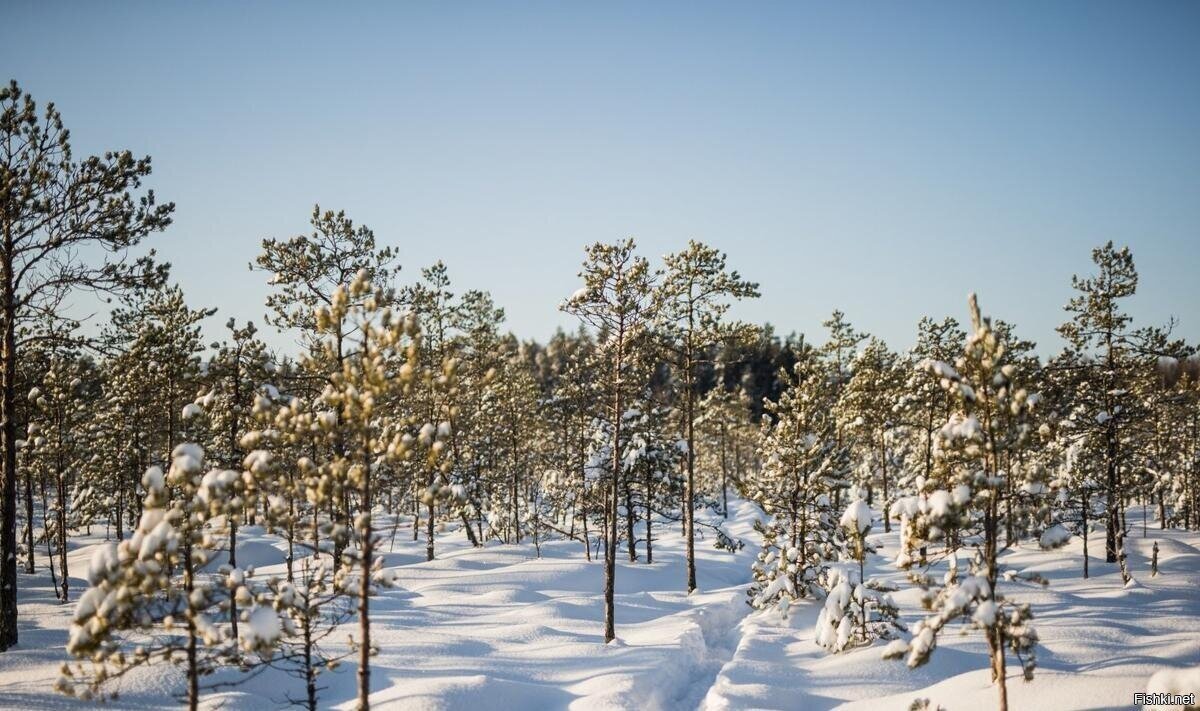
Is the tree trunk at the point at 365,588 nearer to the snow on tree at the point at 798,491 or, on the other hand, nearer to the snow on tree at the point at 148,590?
the snow on tree at the point at 148,590

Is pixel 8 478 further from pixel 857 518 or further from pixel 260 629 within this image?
pixel 857 518

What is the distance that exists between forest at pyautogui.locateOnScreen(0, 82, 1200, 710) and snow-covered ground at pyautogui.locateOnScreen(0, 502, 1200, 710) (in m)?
0.13

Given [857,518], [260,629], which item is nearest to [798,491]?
[857,518]

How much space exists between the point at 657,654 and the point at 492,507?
2104 cm

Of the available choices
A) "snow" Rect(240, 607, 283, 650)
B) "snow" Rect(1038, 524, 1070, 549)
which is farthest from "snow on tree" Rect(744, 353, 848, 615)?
"snow" Rect(240, 607, 283, 650)

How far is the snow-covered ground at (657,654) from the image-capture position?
11484 millimetres

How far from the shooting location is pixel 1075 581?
25016 millimetres

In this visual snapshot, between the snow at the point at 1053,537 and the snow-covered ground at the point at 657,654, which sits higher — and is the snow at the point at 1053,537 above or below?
above

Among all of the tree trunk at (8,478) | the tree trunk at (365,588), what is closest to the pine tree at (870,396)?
the tree trunk at (365,588)

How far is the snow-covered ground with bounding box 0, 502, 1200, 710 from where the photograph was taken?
37.7 feet

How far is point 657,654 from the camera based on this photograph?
50.8 ft

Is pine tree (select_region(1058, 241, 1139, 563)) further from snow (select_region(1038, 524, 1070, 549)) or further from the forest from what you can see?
snow (select_region(1038, 524, 1070, 549))

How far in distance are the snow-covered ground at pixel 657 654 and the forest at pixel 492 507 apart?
0.13m

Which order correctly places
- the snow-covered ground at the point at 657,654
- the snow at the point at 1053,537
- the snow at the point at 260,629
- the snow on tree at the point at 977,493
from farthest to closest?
the snow-covered ground at the point at 657,654, the snow at the point at 1053,537, the snow on tree at the point at 977,493, the snow at the point at 260,629
